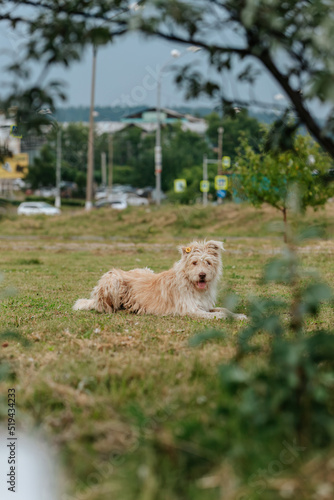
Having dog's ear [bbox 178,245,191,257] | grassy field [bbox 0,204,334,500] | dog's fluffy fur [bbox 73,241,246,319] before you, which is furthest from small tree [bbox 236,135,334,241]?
dog's ear [bbox 178,245,191,257]

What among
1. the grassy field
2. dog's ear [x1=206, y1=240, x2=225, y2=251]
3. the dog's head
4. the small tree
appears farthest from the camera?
the small tree

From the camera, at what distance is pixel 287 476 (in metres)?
2.87

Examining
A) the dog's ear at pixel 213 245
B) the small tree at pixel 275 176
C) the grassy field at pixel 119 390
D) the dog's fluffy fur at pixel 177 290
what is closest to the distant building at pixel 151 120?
the small tree at pixel 275 176

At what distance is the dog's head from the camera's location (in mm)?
8188

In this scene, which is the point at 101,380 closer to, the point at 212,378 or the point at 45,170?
the point at 212,378

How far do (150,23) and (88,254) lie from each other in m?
15.8

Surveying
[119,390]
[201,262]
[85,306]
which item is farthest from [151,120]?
[119,390]

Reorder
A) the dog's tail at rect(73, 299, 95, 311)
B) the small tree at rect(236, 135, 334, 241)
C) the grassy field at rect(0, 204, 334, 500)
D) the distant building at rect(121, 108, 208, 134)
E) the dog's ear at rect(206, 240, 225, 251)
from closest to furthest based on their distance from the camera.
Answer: the grassy field at rect(0, 204, 334, 500)
the dog's ear at rect(206, 240, 225, 251)
the dog's tail at rect(73, 299, 95, 311)
the small tree at rect(236, 135, 334, 241)
the distant building at rect(121, 108, 208, 134)

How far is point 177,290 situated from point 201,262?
20.5 inches

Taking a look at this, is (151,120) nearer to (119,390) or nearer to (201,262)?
(201,262)

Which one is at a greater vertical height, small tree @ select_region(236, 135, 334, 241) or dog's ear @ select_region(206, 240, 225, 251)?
small tree @ select_region(236, 135, 334, 241)

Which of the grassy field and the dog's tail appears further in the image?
the dog's tail

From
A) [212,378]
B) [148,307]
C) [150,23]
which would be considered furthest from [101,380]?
[148,307]

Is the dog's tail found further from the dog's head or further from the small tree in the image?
the small tree
